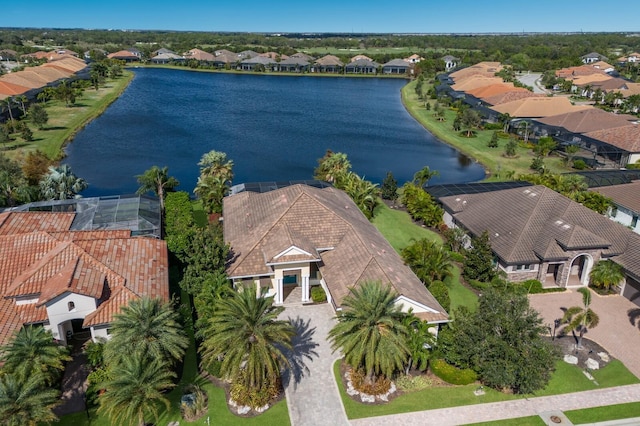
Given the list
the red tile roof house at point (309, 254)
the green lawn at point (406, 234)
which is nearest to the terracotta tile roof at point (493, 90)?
the green lawn at point (406, 234)

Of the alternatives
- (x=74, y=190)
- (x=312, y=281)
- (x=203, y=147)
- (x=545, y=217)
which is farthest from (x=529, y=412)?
(x=203, y=147)

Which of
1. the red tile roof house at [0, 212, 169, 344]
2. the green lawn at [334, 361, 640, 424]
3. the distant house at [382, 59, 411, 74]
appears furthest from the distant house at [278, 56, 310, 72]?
the green lawn at [334, 361, 640, 424]

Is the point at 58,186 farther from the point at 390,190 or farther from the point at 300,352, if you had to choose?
the point at 390,190

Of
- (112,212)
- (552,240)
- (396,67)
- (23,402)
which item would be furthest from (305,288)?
(396,67)

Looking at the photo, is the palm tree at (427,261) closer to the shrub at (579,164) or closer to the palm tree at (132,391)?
the palm tree at (132,391)

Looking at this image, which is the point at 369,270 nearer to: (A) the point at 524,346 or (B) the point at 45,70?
(A) the point at 524,346
